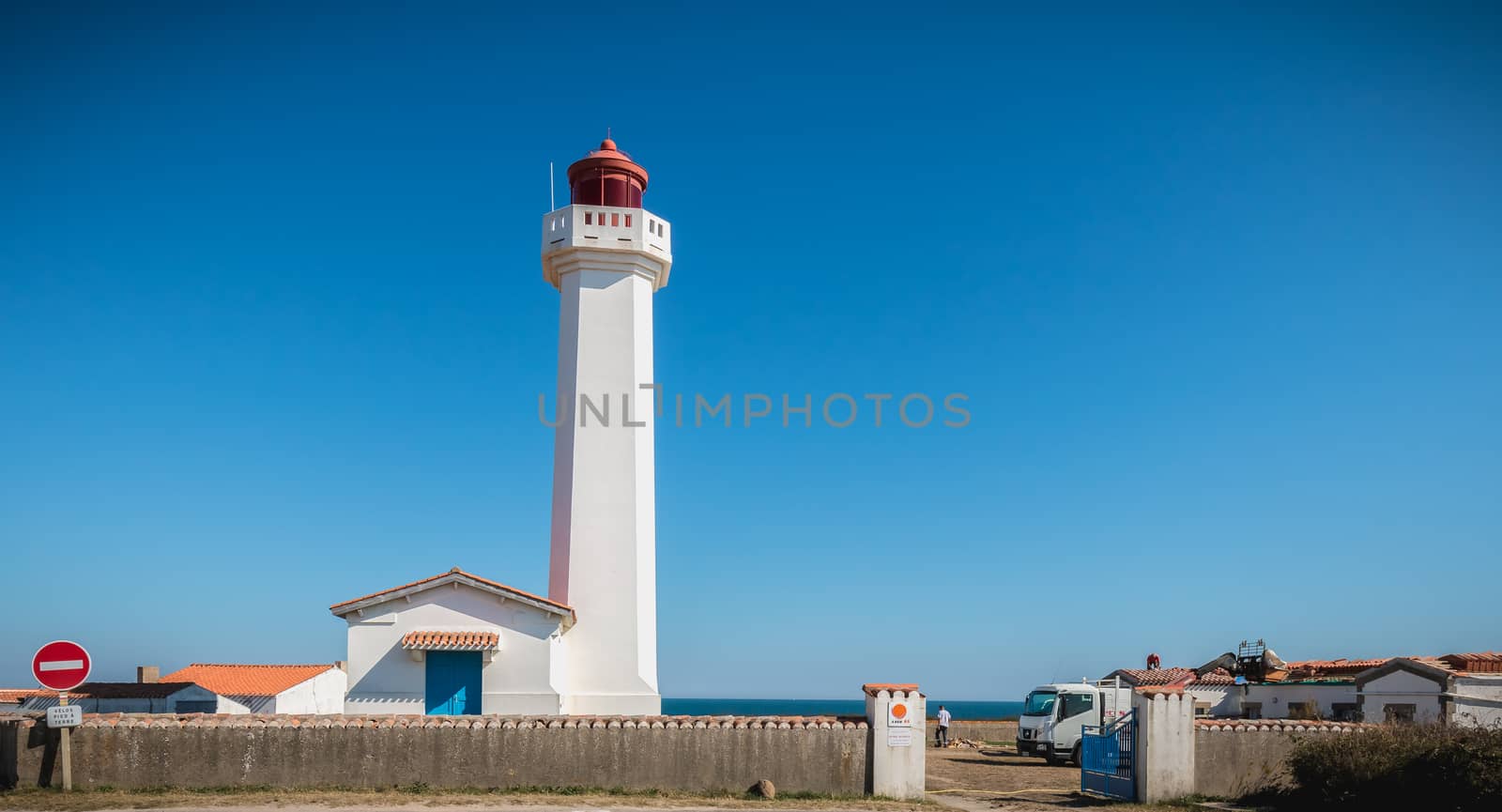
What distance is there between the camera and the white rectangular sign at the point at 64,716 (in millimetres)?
15719

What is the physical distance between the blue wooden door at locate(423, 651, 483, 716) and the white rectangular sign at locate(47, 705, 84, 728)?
20.3 feet

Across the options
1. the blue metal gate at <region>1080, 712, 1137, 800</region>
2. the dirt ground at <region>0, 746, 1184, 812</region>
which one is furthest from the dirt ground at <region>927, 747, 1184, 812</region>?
the blue metal gate at <region>1080, 712, 1137, 800</region>

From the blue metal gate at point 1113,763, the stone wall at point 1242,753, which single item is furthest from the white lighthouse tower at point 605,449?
the stone wall at point 1242,753

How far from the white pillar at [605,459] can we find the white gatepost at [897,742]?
693cm

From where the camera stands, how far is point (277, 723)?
1648cm

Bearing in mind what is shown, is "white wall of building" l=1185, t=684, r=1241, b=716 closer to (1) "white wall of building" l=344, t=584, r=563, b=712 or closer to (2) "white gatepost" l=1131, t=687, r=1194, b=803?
(2) "white gatepost" l=1131, t=687, r=1194, b=803

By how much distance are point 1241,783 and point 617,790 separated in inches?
383

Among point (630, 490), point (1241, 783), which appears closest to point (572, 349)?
point (630, 490)

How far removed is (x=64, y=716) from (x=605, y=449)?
421 inches

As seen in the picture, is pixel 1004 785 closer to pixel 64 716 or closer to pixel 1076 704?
pixel 1076 704

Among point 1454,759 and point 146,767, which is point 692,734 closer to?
point 146,767

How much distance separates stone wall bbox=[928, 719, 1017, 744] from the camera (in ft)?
108

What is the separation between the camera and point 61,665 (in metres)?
14.9

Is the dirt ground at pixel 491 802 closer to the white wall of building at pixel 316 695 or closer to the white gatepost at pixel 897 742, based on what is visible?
the white gatepost at pixel 897 742
